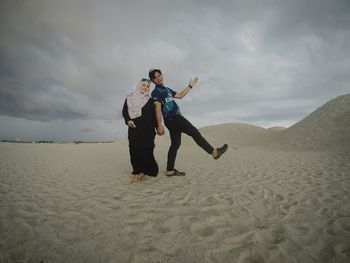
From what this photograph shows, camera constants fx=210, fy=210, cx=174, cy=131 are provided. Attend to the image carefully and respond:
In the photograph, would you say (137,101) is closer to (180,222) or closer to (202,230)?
(180,222)

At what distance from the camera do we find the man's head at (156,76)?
17.8ft

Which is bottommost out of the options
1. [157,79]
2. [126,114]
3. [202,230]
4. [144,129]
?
[202,230]

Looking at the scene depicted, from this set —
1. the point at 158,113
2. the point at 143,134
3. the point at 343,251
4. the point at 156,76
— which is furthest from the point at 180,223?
the point at 156,76

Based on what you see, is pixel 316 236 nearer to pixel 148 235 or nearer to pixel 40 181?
pixel 148 235

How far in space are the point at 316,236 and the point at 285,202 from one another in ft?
4.18

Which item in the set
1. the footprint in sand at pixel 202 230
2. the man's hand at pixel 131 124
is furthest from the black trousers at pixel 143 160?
the footprint in sand at pixel 202 230

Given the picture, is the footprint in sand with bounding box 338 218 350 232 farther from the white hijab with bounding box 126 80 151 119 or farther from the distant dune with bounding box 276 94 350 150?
the distant dune with bounding box 276 94 350 150

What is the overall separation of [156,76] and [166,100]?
67 cm

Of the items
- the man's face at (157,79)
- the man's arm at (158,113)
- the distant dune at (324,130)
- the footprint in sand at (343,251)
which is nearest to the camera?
Result: the footprint in sand at (343,251)

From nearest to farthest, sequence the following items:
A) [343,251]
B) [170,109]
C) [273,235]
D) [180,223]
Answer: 1. [343,251]
2. [273,235]
3. [180,223]
4. [170,109]

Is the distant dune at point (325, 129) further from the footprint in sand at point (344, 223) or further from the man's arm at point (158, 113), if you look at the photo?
the man's arm at point (158, 113)

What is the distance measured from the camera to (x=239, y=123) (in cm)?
3728

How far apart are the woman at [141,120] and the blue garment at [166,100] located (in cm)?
20

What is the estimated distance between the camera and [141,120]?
541cm
